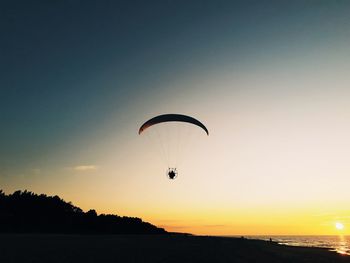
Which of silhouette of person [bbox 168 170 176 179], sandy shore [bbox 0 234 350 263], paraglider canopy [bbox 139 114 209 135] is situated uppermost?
paraglider canopy [bbox 139 114 209 135]

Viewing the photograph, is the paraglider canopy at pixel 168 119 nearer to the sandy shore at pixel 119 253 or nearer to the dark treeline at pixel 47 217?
the sandy shore at pixel 119 253

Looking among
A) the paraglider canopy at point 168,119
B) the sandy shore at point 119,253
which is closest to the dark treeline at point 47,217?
the sandy shore at point 119,253

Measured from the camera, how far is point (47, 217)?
261 feet

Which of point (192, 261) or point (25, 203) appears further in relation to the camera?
point (25, 203)

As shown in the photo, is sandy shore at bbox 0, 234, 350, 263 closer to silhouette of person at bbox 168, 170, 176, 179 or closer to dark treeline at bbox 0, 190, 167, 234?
silhouette of person at bbox 168, 170, 176, 179

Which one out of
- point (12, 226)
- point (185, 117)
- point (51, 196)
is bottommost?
point (12, 226)

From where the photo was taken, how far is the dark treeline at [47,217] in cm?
6956

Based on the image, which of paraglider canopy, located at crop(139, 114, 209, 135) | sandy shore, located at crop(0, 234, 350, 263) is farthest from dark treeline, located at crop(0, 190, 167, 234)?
paraglider canopy, located at crop(139, 114, 209, 135)

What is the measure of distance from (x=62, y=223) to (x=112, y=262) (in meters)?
63.9

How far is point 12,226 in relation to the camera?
65625 mm

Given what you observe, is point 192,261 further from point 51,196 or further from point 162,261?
point 51,196

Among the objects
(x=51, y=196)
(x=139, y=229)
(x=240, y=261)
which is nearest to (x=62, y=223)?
(x=51, y=196)

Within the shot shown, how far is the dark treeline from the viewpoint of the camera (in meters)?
69.6

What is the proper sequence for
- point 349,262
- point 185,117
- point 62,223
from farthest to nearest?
1. point 62,223
2. point 185,117
3. point 349,262
